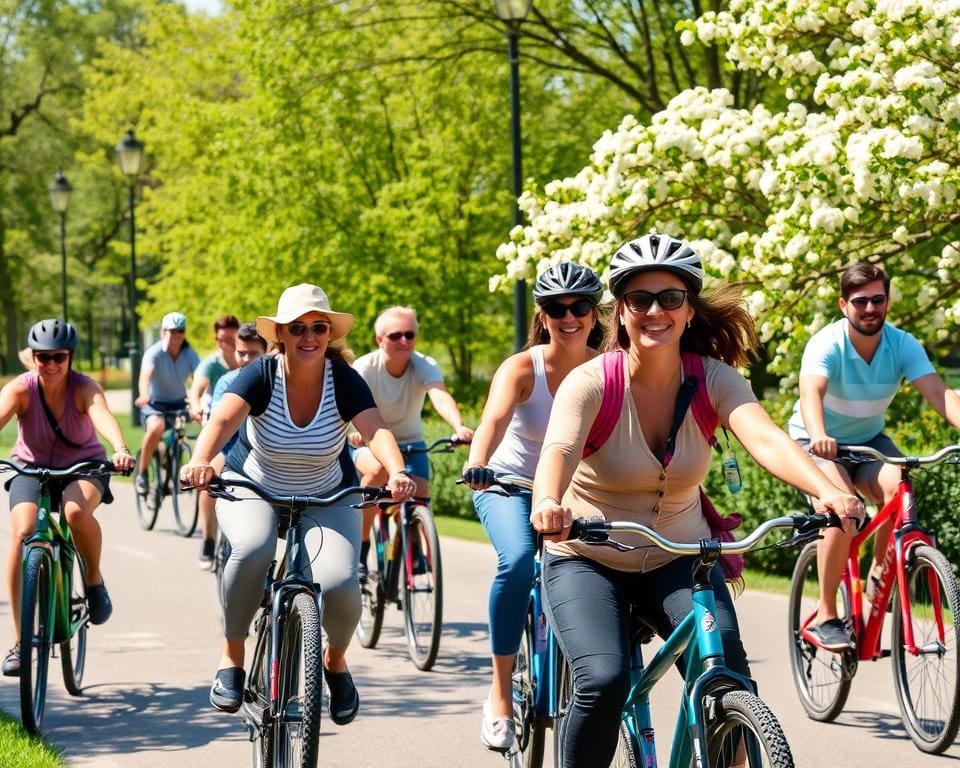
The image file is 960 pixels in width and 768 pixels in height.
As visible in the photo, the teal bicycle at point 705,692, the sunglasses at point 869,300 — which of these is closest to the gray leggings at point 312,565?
the teal bicycle at point 705,692

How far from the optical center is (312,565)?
17.6 ft

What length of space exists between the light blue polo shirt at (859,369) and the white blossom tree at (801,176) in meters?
3.21

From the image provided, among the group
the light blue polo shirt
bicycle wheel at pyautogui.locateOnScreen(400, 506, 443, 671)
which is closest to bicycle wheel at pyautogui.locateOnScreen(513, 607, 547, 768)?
the light blue polo shirt

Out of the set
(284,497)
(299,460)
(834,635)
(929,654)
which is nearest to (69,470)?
(299,460)

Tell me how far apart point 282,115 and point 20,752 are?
19.0 metres

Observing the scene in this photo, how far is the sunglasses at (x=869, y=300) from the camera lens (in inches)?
266

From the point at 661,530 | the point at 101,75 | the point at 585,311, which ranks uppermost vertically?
the point at 101,75

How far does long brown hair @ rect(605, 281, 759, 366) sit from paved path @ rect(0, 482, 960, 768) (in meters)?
2.27

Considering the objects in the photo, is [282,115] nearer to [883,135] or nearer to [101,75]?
[883,135]

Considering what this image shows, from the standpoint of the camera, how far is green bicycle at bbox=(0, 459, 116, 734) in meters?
6.56

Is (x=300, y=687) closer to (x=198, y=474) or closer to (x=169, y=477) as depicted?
(x=198, y=474)

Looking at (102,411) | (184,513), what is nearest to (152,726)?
(102,411)

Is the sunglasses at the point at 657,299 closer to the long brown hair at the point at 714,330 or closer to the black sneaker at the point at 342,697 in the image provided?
the long brown hair at the point at 714,330

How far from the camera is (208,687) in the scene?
25.3 ft
